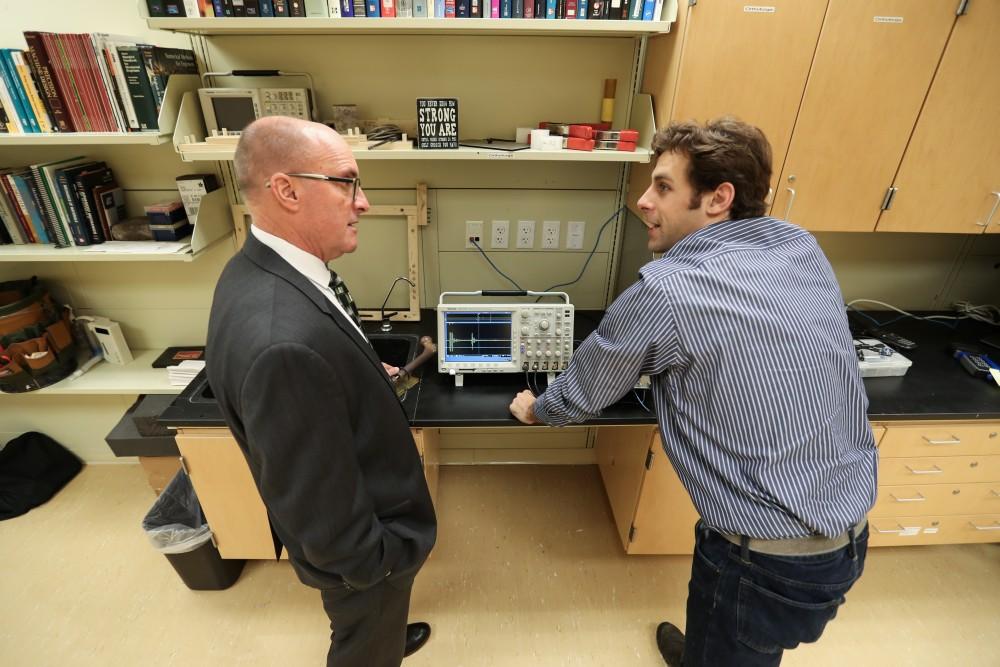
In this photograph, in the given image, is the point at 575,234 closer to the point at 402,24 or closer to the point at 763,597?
the point at 402,24

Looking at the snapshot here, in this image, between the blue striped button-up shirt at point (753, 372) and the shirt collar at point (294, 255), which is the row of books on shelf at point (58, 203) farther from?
the blue striped button-up shirt at point (753, 372)

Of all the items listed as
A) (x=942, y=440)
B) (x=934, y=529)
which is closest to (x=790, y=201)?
(x=942, y=440)

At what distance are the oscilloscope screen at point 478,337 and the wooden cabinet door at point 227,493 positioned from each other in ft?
2.58

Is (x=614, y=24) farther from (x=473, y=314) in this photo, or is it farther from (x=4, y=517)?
(x=4, y=517)

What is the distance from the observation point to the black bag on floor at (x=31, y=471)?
2.20 m

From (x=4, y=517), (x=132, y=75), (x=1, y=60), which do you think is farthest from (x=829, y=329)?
(x=4, y=517)

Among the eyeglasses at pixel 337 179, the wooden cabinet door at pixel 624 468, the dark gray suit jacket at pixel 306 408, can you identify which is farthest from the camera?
the wooden cabinet door at pixel 624 468

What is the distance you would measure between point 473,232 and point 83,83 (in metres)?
1.42

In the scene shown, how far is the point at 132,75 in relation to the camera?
1.56 metres

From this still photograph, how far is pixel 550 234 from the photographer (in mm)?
2105

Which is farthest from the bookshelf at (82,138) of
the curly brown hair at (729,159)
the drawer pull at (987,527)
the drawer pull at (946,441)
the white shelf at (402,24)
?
the drawer pull at (987,527)

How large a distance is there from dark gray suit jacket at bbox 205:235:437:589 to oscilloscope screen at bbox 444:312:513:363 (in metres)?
0.55

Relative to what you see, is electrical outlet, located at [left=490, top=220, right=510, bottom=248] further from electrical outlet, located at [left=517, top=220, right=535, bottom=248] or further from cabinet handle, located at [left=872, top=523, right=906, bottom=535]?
cabinet handle, located at [left=872, top=523, right=906, bottom=535]

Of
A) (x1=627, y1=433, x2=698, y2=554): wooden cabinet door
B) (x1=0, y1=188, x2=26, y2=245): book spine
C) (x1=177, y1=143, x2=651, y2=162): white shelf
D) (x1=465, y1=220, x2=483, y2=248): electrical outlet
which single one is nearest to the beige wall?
(x1=465, y1=220, x2=483, y2=248): electrical outlet
